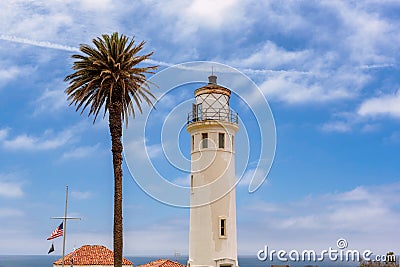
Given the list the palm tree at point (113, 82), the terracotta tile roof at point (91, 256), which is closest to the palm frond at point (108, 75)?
the palm tree at point (113, 82)

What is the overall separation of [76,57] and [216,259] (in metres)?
15.2

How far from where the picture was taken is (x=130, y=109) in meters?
28.0

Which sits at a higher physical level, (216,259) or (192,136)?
(192,136)

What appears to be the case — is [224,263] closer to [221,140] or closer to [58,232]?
[221,140]

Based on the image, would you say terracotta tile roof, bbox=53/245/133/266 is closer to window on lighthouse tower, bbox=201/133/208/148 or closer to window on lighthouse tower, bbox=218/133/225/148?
window on lighthouse tower, bbox=201/133/208/148

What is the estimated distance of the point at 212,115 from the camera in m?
33.9

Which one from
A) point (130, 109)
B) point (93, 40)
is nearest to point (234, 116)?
point (130, 109)

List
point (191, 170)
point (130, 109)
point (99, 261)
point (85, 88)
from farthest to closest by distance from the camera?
point (99, 261) < point (191, 170) < point (130, 109) < point (85, 88)

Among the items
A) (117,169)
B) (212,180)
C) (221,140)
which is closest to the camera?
(117,169)

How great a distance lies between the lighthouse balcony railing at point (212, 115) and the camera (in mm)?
33844

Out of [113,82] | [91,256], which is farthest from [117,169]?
[91,256]

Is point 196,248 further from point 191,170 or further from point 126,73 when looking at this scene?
point 126,73

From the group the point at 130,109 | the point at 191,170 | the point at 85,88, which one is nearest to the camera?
the point at 85,88

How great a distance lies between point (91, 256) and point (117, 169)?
17.0m
